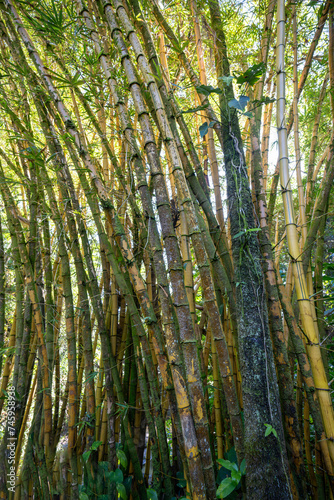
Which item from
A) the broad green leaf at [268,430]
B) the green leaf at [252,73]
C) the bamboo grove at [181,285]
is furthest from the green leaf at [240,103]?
the broad green leaf at [268,430]

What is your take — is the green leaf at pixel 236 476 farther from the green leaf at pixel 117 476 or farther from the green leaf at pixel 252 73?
the green leaf at pixel 252 73

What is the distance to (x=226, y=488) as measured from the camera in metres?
1.13

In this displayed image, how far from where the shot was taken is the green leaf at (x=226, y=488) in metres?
1.12

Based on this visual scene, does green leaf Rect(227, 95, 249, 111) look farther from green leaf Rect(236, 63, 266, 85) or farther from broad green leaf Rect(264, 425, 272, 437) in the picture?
broad green leaf Rect(264, 425, 272, 437)

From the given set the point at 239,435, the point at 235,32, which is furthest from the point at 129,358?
the point at 235,32

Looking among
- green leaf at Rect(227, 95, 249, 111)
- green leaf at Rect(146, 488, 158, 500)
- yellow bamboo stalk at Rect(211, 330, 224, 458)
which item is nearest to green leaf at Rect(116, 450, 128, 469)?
green leaf at Rect(146, 488, 158, 500)

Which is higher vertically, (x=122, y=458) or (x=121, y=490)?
(x=122, y=458)

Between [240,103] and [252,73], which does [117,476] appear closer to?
[240,103]

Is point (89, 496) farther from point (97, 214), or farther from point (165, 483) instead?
point (97, 214)

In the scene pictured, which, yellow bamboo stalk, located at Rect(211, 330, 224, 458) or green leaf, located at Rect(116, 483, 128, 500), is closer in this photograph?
green leaf, located at Rect(116, 483, 128, 500)

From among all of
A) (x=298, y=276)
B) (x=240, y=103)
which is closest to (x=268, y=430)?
(x=298, y=276)

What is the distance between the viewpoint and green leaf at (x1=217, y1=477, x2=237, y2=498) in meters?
1.12

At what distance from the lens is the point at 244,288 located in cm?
109

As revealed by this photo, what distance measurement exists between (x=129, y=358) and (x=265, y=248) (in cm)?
113
